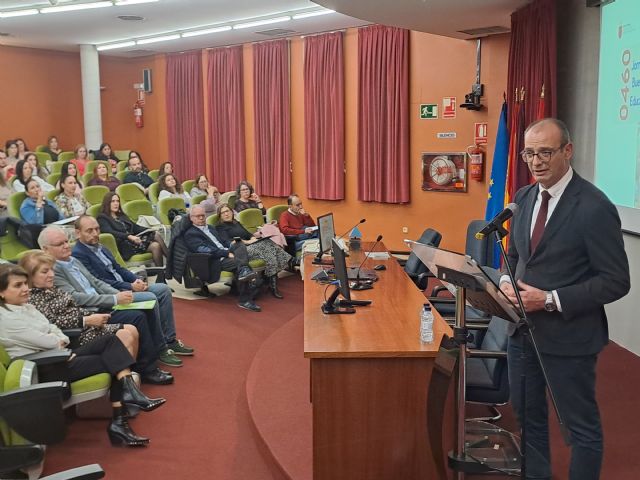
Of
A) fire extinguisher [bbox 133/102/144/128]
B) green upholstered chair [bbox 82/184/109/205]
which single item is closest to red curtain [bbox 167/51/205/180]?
fire extinguisher [bbox 133/102/144/128]

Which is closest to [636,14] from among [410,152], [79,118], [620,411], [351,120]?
[620,411]

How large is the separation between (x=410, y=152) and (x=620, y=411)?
560 cm

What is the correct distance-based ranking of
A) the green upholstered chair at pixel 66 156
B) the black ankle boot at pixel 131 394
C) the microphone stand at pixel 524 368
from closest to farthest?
the microphone stand at pixel 524 368 → the black ankle boot at pixel 131 394 → the green upholstered chair at pixel 66 156

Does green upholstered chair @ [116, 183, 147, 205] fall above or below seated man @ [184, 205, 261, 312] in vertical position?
above

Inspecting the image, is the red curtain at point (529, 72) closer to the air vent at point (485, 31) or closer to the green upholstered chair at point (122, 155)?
the air vent at point (485, 31)

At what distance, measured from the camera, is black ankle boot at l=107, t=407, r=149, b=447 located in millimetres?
3412

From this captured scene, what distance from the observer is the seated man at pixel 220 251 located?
6207 mm

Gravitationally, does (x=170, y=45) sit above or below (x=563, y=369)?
above

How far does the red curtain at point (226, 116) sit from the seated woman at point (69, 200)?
413 centimetres

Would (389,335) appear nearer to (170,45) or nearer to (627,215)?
(627,215)

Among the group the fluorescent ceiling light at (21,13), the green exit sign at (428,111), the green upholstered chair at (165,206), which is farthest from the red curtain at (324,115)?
the fluorescent ceiling light at (21,13)

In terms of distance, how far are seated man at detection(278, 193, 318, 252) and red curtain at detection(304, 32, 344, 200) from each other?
2.21 metres

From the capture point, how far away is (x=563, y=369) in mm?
2283

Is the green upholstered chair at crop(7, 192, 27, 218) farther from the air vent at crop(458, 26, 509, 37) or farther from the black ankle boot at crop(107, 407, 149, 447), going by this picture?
the air vent at crop(458, 26, 509, 37)
